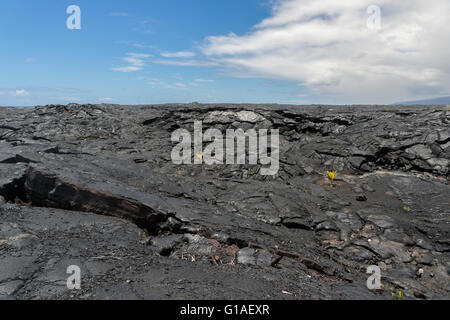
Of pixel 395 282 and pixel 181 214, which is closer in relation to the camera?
pixel 395 282

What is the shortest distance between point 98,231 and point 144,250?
170 cm

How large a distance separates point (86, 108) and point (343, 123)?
23509 millimetres

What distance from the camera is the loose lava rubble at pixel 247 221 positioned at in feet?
19.0

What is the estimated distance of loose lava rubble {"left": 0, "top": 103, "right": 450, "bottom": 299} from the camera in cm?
580

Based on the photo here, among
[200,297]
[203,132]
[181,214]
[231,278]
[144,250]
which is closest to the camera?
[200,297]

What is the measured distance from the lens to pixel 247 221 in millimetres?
9586

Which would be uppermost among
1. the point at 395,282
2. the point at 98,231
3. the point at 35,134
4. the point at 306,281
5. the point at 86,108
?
the point at 86,108

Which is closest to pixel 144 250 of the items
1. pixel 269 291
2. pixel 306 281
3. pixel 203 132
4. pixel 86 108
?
pixel 269 291

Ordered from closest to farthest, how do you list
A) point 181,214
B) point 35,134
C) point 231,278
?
point 231,278
point 181,214
point 35,134

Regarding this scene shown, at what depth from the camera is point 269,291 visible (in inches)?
214

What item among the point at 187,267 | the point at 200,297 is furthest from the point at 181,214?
the point at 200,297

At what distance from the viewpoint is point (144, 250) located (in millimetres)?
7008

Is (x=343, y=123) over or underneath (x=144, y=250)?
over
